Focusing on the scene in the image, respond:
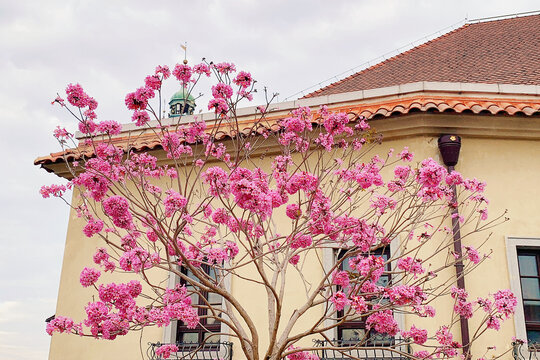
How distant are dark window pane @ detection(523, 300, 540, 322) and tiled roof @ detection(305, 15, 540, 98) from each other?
3.77 metres

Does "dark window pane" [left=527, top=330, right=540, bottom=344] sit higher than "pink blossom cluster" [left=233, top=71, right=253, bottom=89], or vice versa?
"pink blossom cluster" [left=233, top=71, right=253, bottom=89]

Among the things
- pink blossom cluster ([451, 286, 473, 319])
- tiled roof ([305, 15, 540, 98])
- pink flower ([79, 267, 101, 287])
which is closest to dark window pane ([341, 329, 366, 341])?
pink blossom cluster ([451, 286, 473, 319])

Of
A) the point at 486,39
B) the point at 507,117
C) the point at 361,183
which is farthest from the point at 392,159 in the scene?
the point at 486,39

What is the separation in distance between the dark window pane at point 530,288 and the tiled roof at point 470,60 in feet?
11.3

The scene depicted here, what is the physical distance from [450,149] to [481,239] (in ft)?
4.37

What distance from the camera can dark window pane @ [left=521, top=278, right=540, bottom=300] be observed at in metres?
7.49

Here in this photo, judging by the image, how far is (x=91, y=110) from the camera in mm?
6152

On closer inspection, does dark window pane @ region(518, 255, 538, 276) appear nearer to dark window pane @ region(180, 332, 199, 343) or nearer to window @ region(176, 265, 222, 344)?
window @ region(176, 265, 222, 344)

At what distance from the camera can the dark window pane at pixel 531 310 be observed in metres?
7.37

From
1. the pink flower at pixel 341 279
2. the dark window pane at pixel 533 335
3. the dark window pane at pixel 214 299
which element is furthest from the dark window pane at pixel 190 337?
the dark window pane at pixel 533 335

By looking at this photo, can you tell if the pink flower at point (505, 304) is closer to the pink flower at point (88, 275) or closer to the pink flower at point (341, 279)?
the pink flower at point (341, 279)

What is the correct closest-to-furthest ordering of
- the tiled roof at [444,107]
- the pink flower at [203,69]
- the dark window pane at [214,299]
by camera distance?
the pink flower at [203,69], the tiled roof at [444,107], the dark window pane at [214,299]

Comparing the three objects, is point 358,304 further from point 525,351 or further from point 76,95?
point 76,95

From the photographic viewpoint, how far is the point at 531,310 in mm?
7398
